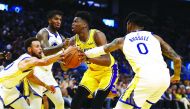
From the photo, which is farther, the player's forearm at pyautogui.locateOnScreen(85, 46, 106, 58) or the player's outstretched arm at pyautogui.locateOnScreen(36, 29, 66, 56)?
the player's outstretched arm at pyautogui.locateOnScreen(36, 29, 66, 56)

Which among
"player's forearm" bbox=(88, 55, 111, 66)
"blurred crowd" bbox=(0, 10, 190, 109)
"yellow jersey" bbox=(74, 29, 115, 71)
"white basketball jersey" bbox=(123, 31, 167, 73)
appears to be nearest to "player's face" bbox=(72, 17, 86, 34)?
"yellow jersey" bbox=(74, 29, 115, 71)

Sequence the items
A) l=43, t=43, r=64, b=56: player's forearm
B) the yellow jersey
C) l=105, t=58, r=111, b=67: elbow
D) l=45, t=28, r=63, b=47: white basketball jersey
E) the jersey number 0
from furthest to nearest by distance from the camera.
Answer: l=45, t=28, r=63, b=47: white basketball jersey
l=43, t=43, r=64, b=56: player's forearm
the yellow jersey
l=105, t=58, r=111, b=67: elbow
the jersey number 0

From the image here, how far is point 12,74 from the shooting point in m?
6.11

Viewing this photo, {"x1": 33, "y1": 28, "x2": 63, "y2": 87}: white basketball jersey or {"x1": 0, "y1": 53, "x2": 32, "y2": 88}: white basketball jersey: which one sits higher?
{"x1": 0, "y1": 53, "x2": 32, "y2": 88}: white basketball jersey

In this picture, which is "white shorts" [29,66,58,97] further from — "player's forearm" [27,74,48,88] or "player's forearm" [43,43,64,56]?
"player's forearm" [43,43,64,56]

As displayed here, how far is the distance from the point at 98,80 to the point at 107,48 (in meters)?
1.41

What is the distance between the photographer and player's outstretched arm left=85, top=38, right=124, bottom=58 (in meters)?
5.51

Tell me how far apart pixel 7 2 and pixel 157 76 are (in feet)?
53.8

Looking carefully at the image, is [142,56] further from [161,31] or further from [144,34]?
[161,31]

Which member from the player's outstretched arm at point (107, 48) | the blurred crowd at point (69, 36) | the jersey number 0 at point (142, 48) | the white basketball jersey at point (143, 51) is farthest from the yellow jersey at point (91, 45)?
the blurred crowd at point (69, 36)

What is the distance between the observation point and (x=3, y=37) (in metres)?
16.2

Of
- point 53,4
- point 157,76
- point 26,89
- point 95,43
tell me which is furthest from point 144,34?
point 53,4

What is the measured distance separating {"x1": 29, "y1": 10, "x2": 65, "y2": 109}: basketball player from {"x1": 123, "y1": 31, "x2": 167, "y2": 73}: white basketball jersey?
1.99 metres

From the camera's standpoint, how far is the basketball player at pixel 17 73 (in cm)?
598
